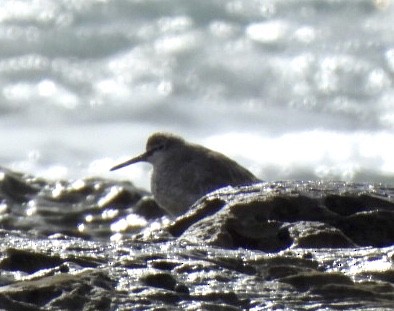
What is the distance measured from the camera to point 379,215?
5906 mm

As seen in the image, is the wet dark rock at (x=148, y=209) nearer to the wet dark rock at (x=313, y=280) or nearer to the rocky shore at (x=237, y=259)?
the rocky shore at (x=237, y=259)

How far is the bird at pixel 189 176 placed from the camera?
26.9 ft

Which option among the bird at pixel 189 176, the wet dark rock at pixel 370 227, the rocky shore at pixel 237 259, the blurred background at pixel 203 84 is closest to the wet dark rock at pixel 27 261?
the rocky shore at pixel 237 259

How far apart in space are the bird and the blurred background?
2.47 m

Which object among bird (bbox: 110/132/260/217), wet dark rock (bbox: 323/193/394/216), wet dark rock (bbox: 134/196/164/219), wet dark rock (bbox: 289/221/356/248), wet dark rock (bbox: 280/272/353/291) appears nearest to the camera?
wet dark rock (bbox: 280/272/353/291)

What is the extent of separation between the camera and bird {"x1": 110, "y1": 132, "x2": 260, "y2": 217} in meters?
8.21

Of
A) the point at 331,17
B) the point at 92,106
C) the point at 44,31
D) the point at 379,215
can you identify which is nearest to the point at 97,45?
the point at 44,31

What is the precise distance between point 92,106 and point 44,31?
1917 millimetres

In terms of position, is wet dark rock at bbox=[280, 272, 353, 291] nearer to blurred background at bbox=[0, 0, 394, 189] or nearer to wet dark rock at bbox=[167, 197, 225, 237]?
wet dark rock at bbox=[167, 197, 225, 237]

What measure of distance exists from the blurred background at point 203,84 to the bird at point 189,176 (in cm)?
247

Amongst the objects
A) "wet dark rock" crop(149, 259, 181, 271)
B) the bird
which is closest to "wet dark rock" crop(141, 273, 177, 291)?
"wet dark rock" crop(149, 259, 181, 271)

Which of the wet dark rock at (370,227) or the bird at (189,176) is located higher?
the bird at (189,176)

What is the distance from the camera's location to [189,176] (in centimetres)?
851

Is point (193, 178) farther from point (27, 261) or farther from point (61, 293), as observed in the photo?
point (61, 293)
